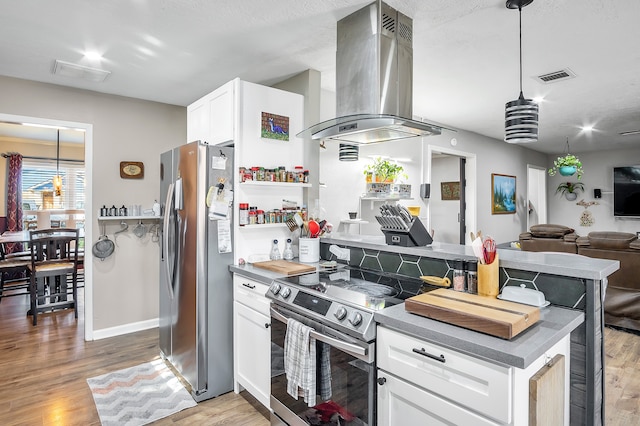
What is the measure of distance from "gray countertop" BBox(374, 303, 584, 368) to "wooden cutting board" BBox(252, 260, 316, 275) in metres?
0.92

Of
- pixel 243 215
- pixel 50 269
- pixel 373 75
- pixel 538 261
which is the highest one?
pixel 373 75

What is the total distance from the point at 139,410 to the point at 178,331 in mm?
574

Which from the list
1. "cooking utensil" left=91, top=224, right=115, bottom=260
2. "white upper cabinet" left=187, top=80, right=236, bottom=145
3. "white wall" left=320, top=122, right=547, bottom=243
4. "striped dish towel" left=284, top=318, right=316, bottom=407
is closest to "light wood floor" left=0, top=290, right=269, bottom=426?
"striped dish towel" left=284, top=318, right=316, bottom=407

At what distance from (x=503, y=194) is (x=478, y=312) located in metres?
6.26

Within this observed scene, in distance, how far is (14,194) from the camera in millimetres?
6535

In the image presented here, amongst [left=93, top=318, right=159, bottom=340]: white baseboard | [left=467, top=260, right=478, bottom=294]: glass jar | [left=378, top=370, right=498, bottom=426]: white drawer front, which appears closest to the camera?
[left=378, top=370, right=498, bottom=426]: white drawer front

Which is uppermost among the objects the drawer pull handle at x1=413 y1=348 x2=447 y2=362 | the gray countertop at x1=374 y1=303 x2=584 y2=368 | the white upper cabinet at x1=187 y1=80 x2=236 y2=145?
the white upper cabinet at x1=187 y1=80 x2=236 y2=145

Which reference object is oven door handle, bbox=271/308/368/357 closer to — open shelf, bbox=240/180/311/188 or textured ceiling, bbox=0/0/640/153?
open shelf, bbox=240/180/311/188

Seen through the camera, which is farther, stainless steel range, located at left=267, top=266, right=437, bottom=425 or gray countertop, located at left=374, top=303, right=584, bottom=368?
stainless steel range, located at left=267, top=266, right=437, bottom=425

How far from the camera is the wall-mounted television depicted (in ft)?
25.5

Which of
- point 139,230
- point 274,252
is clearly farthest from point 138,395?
point 139,230

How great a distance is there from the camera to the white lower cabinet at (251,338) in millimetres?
2293

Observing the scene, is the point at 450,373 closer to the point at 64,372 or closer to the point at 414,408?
the point at 414,408

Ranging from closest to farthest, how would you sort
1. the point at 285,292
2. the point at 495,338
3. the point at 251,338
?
the point at 495,338 → the point at 285,292 → the point at 251,338
